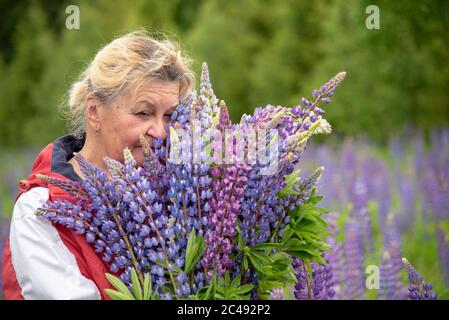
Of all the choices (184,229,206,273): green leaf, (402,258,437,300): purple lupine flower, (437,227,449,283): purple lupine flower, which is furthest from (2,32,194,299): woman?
(437,227,449,283): purple lupine flower

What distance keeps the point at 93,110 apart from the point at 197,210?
690 mm

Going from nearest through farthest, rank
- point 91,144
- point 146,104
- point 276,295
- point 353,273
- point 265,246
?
1. point 265,246
2. point 146,104
3. point 91,144
4. point 276,295
5. point 353,273

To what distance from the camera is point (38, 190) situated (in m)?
2.04

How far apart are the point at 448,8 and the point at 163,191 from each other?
19.5 ft

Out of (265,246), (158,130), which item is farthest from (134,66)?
(265,246)

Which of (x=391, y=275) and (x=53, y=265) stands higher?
(x=53, y=265)

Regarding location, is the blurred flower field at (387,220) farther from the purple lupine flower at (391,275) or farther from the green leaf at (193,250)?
the green leaf at (193,250)

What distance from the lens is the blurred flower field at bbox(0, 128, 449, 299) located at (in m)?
3.69

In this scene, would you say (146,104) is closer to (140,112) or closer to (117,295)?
(140,112)

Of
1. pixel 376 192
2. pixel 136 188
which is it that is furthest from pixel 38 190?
pixel 376 192

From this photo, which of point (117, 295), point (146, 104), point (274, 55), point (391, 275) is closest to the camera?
point (117, 295)

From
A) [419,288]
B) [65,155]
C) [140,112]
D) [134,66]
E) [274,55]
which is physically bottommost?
[419,288]

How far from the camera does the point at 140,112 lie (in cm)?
213
